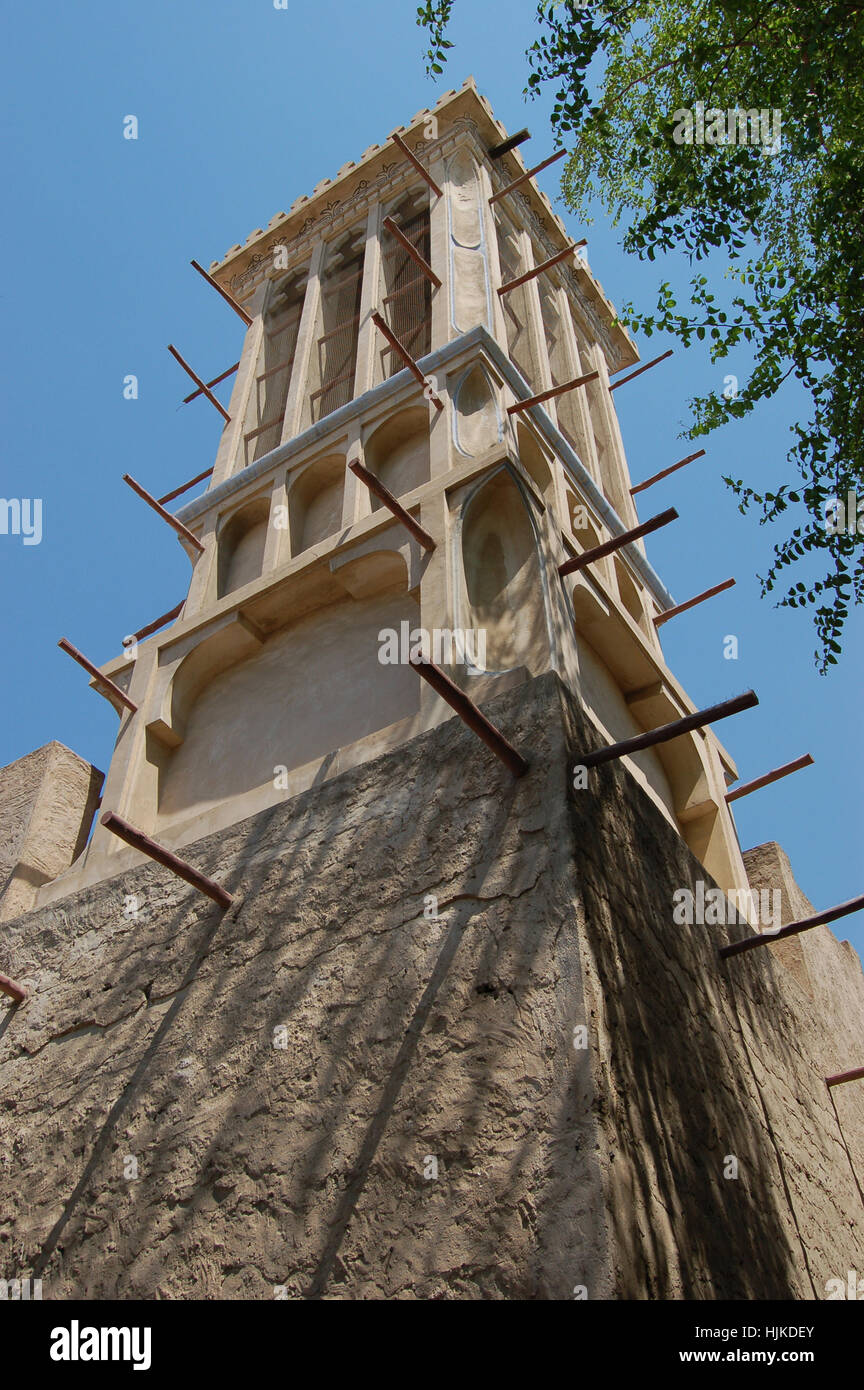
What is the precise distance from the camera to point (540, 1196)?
3.42m

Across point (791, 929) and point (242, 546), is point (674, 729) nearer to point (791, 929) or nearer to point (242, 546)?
point (791, 929)

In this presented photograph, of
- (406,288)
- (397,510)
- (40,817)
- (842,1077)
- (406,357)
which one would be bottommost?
(842,1077)

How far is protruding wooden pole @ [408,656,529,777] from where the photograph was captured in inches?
177

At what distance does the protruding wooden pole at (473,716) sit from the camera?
4.50 m

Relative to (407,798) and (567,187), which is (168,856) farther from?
(567,187)

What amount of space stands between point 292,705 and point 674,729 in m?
2.68

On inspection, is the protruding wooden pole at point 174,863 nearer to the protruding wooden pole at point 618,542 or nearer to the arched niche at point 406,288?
the protruding wooden pole at point 618,542

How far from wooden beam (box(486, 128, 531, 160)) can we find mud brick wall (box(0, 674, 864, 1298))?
30.7 ft

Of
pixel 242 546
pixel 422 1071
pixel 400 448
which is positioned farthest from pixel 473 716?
pixel 242 546

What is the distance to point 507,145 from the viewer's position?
12.3 metres

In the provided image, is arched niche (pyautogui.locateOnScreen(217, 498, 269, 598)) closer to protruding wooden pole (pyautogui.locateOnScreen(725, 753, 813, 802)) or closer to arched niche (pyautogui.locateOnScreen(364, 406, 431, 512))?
arched niche (pyautogui.locateOnScreen(364, 406, 431, 512))

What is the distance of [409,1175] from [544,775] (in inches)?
62.8

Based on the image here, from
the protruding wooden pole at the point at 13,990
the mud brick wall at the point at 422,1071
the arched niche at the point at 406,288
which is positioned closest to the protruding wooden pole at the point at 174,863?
the mud brick wall at the point at 422,1071

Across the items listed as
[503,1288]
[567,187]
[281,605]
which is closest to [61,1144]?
[503,1288]
